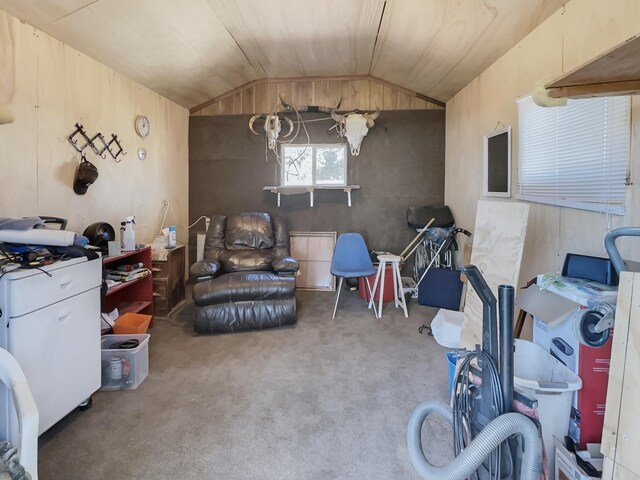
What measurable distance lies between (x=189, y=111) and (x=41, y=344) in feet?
13.1

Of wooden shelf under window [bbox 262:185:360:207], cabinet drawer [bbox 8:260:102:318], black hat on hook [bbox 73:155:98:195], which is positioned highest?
wooden shelf under window [bbox 262:185:360:207]

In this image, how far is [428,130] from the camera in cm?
477

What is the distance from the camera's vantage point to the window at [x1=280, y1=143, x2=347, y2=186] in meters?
4.91

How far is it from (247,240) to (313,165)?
155cm

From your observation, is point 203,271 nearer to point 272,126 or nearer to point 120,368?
point 120,368

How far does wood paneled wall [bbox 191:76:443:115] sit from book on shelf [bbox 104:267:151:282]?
8.81 feet

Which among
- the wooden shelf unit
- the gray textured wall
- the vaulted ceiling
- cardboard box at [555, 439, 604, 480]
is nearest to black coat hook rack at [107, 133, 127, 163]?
the vaulted ceiling

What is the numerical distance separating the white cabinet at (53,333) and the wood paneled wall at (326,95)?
3.48 metres

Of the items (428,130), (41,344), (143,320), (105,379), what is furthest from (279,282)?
(428,130)

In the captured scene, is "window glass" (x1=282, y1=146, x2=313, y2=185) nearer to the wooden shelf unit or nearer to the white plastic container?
the wooden shelf unit

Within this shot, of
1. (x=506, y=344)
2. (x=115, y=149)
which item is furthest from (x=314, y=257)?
(x=506, y=344)

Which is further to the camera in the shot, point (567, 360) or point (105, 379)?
point (105, 379)

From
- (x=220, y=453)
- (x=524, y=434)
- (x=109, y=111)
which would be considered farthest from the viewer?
(x=109, y=111)

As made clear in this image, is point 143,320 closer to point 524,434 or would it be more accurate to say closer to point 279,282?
point 279,282
